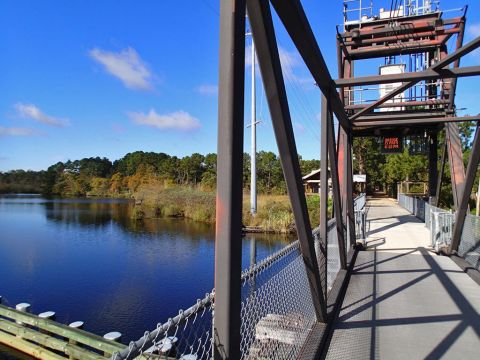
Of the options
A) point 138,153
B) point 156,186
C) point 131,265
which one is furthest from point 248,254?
point 138,153

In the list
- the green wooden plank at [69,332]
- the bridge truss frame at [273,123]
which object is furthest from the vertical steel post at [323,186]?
the green wooden plank at [69,332]

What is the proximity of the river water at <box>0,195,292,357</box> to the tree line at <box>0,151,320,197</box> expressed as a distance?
105 feet

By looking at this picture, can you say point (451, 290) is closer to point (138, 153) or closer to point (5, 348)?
point (5, 348)

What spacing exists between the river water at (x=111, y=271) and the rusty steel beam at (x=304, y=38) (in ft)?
27.7

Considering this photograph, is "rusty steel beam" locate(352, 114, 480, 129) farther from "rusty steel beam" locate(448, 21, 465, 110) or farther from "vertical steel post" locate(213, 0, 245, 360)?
"vertical steel post" locate(213, 0, 245, 360)

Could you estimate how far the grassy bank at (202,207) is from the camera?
92.6ft

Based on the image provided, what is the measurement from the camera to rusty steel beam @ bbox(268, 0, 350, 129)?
245cm

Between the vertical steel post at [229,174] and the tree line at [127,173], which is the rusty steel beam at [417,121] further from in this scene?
the tree line at [127,173]

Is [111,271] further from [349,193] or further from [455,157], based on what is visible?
[455,157]

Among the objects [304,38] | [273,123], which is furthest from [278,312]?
[304,38]

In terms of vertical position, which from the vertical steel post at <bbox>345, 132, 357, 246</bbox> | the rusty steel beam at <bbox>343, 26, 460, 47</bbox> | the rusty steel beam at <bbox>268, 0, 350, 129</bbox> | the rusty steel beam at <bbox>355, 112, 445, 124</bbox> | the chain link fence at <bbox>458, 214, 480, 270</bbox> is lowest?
the chain link fence at <bbox>458, 214, 480, 270</bbox>

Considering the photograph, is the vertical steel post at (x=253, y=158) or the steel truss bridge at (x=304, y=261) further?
the vertical steel post at (x=253, y=158)

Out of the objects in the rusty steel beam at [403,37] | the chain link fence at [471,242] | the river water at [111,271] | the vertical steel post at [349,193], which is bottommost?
the river water at [111,271]

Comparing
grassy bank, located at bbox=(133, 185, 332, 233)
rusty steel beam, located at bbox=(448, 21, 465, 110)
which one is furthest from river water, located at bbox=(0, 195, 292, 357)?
rusty steel beam, located at bbox=(448, 21, 465, 110)
